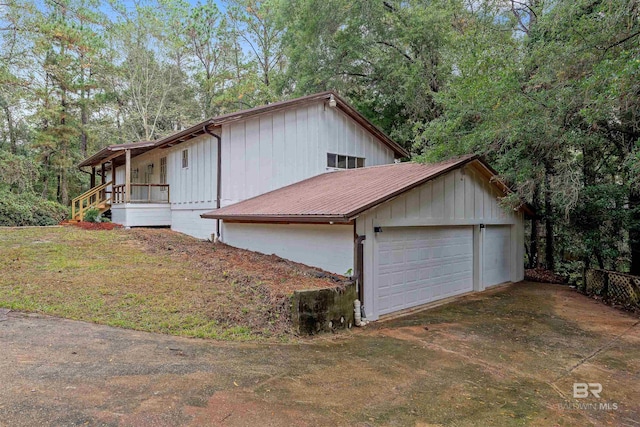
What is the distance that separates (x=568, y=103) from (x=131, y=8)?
26.9 metres

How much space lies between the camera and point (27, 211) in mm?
18281

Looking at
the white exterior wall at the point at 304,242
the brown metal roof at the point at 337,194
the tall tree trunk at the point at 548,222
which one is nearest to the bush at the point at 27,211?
the brown metal roof at the point at 337,194

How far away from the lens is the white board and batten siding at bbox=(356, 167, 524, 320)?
7.45 m

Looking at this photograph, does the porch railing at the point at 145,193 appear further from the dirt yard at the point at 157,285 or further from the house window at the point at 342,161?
the house window at the point at 342,161

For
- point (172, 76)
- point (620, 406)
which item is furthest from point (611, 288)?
point (172, 76)

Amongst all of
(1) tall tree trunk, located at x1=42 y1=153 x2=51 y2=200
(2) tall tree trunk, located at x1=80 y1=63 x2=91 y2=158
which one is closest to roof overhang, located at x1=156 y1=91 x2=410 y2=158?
(2) tall tree trunk, located at x1=80 y1=63 x2=91 y2=158

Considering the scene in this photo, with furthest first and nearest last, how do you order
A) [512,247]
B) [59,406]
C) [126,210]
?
[126,210] → [512,247] → [59,406]

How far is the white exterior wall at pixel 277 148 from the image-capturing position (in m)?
12.0

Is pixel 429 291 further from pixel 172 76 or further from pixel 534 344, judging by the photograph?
pixel 172 76

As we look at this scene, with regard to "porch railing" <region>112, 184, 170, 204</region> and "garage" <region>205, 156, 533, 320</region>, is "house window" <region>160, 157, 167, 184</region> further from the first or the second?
"garage" <region>205, 156, 533, 320</region>

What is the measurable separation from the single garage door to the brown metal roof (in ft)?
3.19

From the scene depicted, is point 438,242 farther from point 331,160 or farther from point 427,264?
point 331,160

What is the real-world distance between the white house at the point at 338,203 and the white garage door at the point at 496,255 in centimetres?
3

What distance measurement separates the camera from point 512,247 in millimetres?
11711
